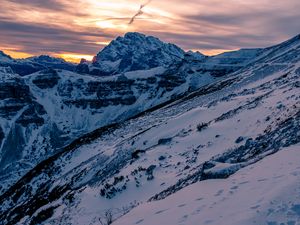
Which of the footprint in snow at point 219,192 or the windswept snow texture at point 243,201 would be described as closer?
the windswept snow texture at point 243,201

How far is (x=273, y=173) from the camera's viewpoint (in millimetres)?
15734

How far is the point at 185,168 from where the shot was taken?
1210 inches

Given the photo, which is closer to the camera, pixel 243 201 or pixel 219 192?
pixel 243 201

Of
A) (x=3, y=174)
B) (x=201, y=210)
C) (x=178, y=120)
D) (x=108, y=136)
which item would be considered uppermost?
(x=201, y=210)

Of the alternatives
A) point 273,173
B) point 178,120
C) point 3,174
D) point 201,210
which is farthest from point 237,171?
point 3,174

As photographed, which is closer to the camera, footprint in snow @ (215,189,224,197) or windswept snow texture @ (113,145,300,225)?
windswept snow texture @ (113,145,300,225)

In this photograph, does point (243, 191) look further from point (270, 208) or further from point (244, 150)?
point (244, 150)

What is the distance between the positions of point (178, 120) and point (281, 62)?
5185 cm

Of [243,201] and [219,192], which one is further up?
[243,201]

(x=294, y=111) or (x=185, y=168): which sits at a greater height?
(x=294, y=111)

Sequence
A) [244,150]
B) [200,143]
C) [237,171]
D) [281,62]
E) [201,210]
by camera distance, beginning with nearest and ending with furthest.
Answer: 1. [201,210]
2. [237,171]
3. [244,150]
4. [200,143]
5. [281,62]

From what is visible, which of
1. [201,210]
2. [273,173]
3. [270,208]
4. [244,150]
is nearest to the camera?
[270,208]

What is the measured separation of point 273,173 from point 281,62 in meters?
92.8

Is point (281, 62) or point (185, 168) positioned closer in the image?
point (185, 168)
